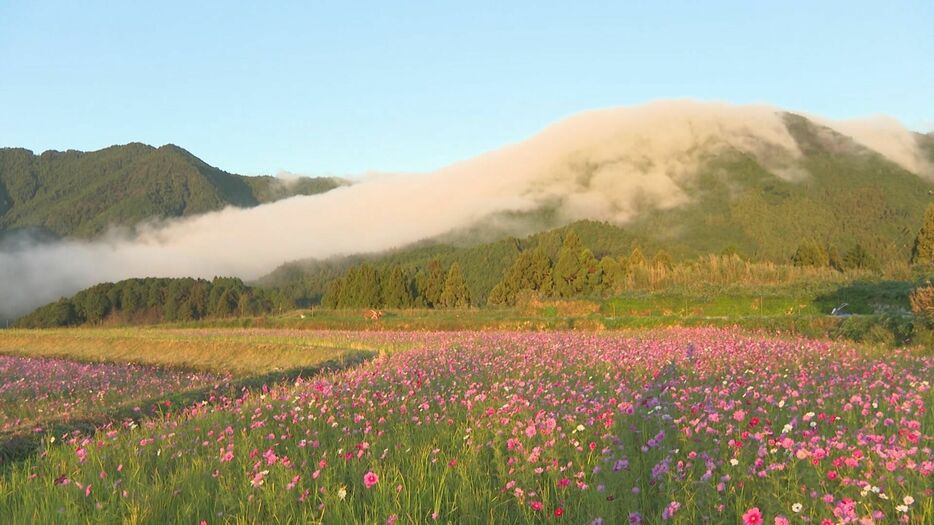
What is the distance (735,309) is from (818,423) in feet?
93.6

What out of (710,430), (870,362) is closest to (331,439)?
(710,430)

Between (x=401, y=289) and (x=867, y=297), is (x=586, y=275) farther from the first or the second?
(x=867, y=297)

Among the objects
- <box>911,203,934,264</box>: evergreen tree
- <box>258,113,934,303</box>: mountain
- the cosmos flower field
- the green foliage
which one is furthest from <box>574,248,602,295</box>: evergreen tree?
the cosmos flower field

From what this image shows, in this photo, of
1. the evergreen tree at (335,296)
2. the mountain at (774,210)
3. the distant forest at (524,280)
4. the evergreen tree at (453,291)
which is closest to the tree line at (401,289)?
Result: the evergreen tree at (453,291)

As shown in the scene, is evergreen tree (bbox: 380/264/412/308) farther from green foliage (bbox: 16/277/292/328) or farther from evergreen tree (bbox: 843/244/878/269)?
evergreen tree (bbox: 843/244/878/269)

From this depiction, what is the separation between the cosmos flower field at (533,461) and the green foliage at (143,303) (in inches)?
3293

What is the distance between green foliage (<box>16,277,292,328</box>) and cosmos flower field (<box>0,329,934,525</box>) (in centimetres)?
8365

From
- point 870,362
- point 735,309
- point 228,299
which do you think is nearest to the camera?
point 870,362

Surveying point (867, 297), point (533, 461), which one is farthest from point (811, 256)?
point (533, 461)

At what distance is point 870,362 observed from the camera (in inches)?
381

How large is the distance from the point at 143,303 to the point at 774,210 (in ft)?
321

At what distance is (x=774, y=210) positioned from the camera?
101 metres

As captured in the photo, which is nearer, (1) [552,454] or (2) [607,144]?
(1) [552,454]

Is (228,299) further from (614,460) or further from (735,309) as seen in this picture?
(614,460)
